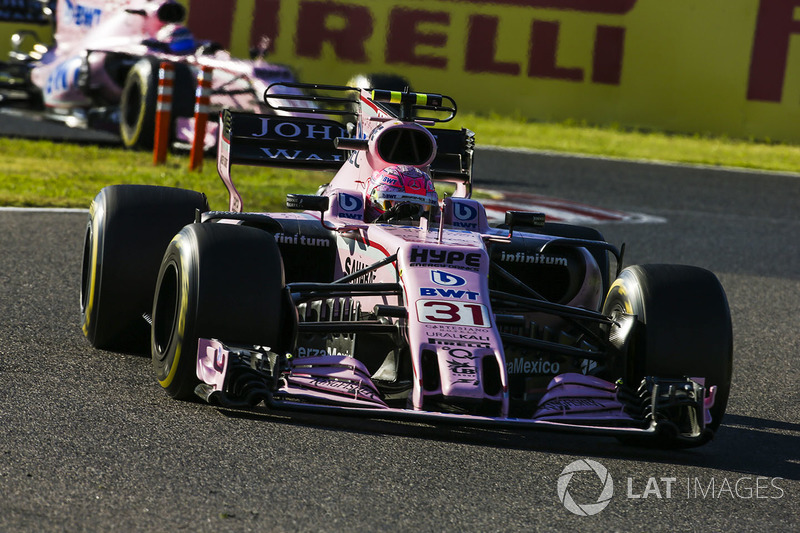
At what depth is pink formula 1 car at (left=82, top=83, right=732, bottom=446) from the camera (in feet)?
16.4

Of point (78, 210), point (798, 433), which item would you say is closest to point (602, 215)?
point (78, 210)

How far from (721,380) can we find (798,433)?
708mm

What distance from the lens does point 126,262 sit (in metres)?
6.16

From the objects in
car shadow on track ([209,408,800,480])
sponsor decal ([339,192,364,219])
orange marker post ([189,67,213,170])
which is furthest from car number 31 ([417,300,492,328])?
orange marker post ([189,67,213,170])

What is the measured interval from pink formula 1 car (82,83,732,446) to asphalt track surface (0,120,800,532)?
0.16 meters

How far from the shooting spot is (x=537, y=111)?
2094cm

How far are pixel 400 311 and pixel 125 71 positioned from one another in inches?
429

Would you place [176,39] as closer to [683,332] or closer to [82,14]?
[82,14]

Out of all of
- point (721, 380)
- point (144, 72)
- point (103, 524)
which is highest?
point (144, 72)

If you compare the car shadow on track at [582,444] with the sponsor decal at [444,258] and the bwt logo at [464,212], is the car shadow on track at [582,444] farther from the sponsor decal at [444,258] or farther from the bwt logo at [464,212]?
the bwt logo at [464,212]

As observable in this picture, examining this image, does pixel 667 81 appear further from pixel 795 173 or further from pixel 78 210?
pixel 78 210

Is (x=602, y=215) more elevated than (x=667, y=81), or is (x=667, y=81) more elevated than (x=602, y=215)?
(x=667, y=81)

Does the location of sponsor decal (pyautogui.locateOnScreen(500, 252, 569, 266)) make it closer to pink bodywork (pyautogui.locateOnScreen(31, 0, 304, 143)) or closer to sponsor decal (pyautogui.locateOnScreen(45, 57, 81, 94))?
pink bodywork (pyautogui.locateOnScreen(31, 0, 304, 143))

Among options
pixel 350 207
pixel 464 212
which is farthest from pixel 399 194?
pixel 464 212
